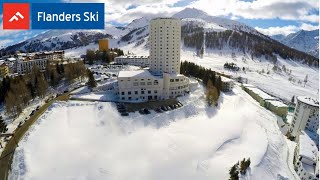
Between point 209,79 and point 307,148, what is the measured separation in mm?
22353

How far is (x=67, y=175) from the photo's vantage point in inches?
900

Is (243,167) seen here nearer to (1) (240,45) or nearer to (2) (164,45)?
(2) (164,45)

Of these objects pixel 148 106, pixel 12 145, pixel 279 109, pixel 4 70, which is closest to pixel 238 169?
pixel 148 106

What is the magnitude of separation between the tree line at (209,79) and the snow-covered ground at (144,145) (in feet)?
10.7

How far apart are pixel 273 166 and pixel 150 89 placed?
22.5 meters

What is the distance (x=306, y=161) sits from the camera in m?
32.9

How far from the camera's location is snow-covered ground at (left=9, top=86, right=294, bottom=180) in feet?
80.5

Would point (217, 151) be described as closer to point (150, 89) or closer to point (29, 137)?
point (150, 89)

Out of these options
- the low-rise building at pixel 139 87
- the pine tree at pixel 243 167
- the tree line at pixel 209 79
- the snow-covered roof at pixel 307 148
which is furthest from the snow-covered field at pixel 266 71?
the pine tree at pixel 243 167

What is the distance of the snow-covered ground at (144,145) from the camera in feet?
80.5

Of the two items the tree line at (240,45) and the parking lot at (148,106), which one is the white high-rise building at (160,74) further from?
the tree line at (240,45)

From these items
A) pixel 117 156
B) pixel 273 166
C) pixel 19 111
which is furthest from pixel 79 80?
pixel 273 166

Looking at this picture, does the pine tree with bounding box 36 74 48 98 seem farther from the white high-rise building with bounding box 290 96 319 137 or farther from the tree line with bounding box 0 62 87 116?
the white high-rise building with bounding box 290 96 319 137

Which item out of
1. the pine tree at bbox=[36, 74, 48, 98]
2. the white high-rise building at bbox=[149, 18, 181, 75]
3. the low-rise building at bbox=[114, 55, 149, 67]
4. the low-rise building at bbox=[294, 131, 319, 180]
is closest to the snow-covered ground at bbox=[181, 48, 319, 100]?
the low-rise building at bbox=[114, 55, 149, 67]
